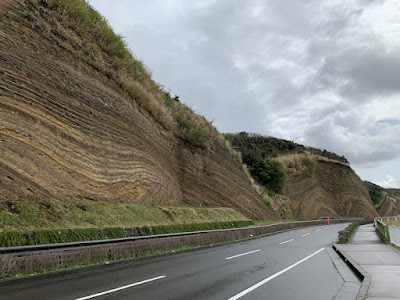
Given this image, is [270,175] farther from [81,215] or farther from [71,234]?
[71,234]

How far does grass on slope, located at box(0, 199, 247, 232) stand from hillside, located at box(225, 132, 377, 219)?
2745 centimetres

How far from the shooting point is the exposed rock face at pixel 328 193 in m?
57.1

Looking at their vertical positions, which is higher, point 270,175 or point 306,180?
point 270,175

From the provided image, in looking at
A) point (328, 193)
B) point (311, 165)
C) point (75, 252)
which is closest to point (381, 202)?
point (328, 193)

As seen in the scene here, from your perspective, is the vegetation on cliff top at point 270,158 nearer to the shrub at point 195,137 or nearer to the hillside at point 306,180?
the hillside at point 306,180

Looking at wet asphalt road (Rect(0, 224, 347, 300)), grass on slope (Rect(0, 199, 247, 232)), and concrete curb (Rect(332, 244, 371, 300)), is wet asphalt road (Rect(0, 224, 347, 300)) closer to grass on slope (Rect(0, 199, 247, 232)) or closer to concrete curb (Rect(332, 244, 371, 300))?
concrete curb (Rect(332, 244, 371, 300))

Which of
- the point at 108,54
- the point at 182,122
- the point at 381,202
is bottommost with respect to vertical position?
the point at 381,202

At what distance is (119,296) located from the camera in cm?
719

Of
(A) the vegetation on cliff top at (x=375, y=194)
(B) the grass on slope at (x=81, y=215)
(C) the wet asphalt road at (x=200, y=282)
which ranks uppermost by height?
(A) the vegetation on cliff top at (x=375, y=194)

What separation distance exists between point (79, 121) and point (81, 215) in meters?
5.11

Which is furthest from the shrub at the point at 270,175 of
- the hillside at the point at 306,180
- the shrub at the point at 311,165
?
the shrub at the point at 311,165

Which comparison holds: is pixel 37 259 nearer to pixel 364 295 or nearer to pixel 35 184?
pixel 35 184

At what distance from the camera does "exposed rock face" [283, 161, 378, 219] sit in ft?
187

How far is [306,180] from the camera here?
6028cm
